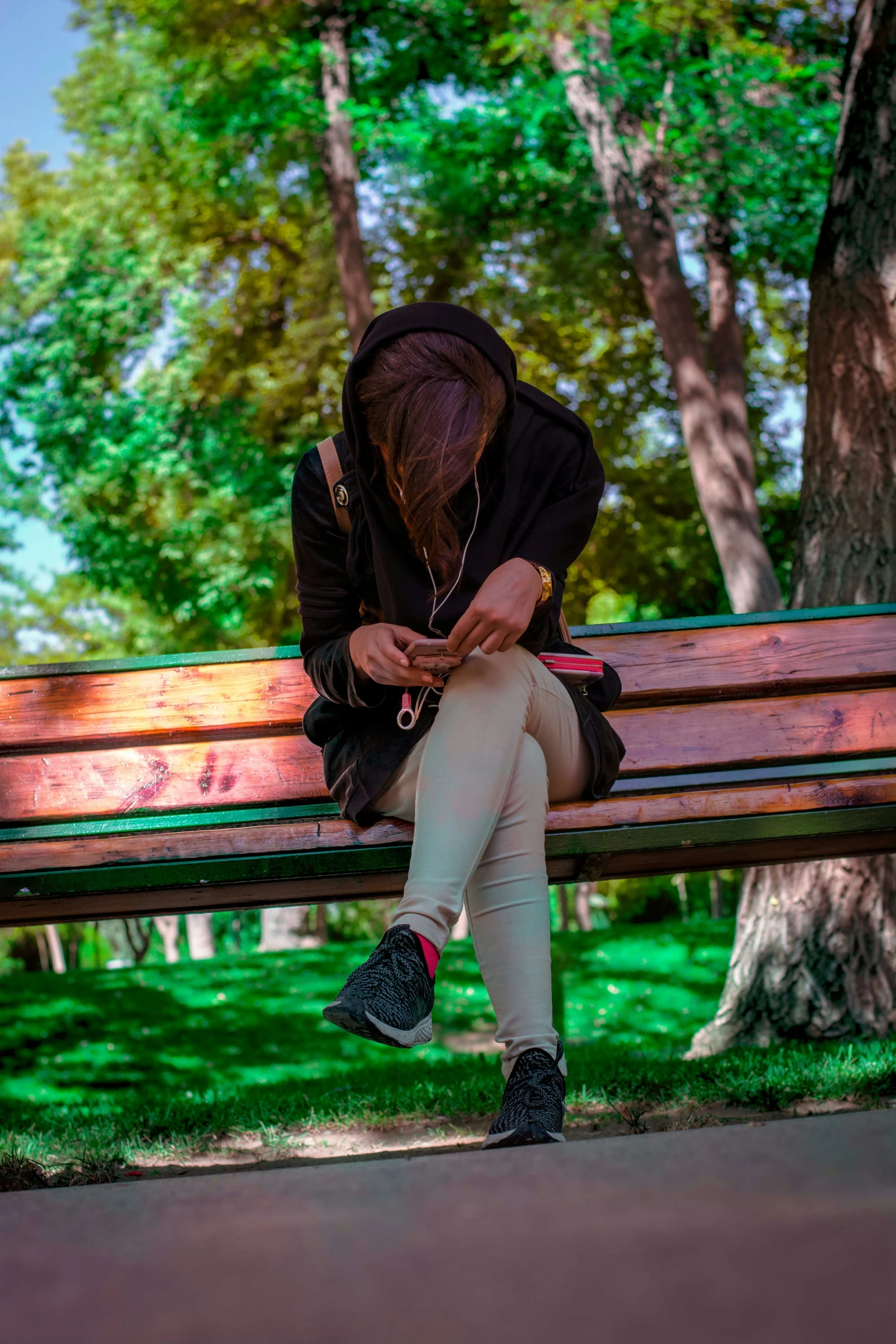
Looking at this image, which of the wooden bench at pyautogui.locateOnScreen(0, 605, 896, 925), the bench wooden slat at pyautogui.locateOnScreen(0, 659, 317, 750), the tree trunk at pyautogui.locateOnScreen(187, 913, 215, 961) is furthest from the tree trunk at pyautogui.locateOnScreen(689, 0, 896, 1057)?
the tree trunk at pyautogui.locateOnScreen(187, 913, 215, 961)

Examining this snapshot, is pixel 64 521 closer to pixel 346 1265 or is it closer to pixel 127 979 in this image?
pixel 127 979

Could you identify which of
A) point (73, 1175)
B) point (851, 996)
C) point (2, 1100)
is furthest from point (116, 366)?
point (73, 1175)

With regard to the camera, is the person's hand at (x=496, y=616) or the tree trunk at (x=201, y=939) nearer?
the person's hand at (x=496, y=616)

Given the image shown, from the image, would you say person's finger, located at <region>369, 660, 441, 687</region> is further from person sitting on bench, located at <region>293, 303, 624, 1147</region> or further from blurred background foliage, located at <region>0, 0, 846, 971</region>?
blurred background foliage, located at <region>0, 0, 846, 971</region>

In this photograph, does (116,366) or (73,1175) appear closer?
(73,1175)

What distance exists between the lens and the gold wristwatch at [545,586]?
2.27m

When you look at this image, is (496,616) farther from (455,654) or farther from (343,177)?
(343,177)

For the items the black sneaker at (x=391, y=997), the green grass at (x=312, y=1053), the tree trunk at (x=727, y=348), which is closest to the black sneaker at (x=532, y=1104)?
the black sneaker at (x=391, y=997)

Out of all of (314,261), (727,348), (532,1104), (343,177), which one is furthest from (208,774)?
(314,261)

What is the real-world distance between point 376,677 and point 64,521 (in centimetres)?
1205

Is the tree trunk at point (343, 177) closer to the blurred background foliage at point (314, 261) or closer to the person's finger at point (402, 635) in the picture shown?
the blurred background foliage at point (314, 261)

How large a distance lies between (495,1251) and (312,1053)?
641cm

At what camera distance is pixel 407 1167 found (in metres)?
1.06

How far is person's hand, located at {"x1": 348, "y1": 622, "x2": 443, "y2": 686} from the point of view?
216cm
